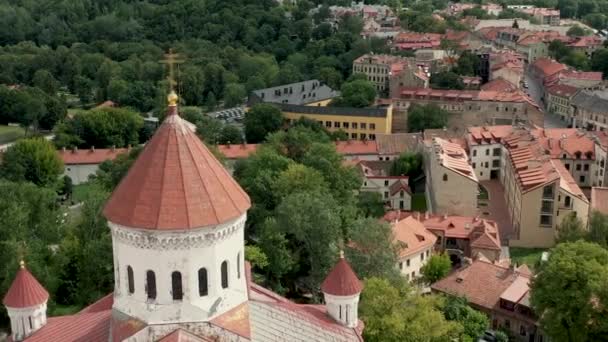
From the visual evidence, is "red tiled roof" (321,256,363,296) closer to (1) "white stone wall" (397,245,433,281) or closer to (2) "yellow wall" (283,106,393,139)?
(1) "white stone wall" (397,245,433,281)

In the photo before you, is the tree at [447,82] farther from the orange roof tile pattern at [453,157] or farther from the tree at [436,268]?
the tree at [436,268]

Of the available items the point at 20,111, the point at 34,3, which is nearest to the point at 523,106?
the point at 20,111

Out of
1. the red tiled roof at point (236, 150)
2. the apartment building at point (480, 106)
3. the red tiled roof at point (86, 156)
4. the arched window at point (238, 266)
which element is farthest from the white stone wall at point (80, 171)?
the arched window at point (238, 266)

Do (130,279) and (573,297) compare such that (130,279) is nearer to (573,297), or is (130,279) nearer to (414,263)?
(573,297)

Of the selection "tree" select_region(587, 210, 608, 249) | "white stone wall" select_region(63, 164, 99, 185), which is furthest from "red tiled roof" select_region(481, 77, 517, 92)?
"white stone wall" select_region(63, 164, 99, 185)

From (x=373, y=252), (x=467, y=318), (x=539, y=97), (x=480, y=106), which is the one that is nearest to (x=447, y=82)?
(x=480, y=106)
